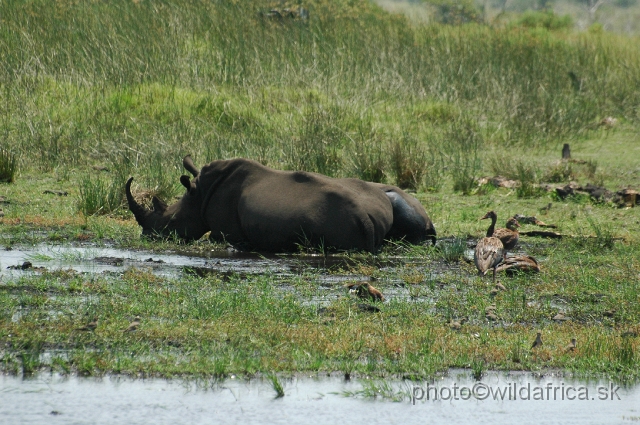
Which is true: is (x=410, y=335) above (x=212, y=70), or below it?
below

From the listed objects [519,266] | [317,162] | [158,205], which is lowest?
[519,266]

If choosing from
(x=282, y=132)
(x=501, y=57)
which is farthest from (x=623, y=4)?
(x=282, y=132)

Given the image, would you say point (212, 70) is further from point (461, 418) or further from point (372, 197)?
point (461, 418)

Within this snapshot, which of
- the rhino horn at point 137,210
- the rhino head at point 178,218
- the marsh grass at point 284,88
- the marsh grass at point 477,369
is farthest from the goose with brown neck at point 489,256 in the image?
the marsh grass at point 284,88

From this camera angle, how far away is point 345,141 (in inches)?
613

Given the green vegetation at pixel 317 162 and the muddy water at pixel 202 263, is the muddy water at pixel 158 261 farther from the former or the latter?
the green vegetation at pixel 317 162

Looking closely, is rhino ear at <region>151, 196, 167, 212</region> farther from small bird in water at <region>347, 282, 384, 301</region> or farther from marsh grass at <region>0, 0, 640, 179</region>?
small bird in water at <region>347, 282, 384, 301</region>

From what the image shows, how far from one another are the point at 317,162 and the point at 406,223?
378 cm

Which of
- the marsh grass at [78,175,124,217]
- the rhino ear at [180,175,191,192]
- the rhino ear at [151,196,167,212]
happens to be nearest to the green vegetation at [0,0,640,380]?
the marsh grass at [78,175,124,217]

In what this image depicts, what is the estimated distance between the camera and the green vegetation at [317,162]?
20.4ft

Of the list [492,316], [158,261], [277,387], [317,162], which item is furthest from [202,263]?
[317,162]

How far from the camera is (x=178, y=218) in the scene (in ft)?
34.9

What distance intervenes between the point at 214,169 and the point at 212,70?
799cm

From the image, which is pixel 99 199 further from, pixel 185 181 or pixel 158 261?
pixel 158 261
